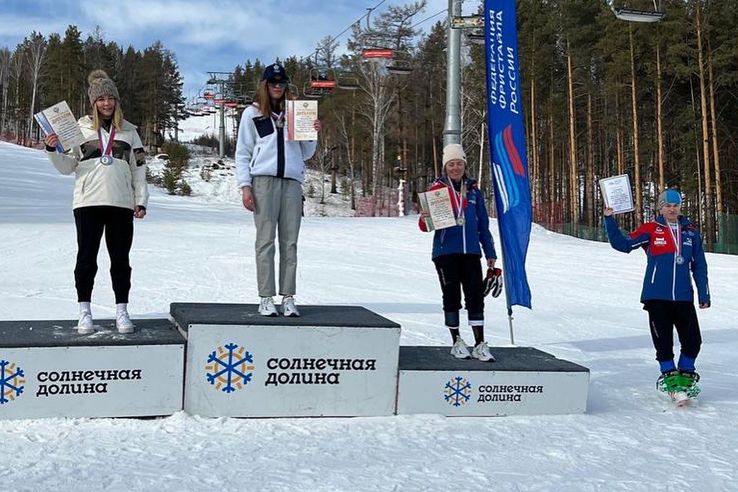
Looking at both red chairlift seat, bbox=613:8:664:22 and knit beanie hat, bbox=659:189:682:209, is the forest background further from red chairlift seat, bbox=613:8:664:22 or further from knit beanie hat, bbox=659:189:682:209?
knit beanie hat, bbox=659:189:682:209

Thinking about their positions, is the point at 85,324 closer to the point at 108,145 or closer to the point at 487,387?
the point at 108,145

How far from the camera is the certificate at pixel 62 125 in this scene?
388 cm

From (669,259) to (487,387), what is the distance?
1.73 metres

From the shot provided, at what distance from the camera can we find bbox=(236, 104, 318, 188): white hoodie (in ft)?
14.3

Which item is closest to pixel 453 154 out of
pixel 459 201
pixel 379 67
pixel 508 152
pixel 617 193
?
pixel 459 201

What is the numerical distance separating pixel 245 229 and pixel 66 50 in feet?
150

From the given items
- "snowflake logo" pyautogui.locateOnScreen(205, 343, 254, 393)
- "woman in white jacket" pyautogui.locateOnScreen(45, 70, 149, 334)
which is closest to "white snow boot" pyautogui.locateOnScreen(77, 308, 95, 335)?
"woman in white jacket" pyautogui.locateOnScreen(45, 70, 149, 334)

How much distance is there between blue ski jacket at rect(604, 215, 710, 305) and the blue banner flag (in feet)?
4.18

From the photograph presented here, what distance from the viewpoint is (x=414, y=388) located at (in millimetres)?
4211

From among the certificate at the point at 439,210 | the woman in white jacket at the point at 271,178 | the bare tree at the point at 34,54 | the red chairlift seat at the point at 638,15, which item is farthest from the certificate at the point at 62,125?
the bare tree at the point at 34,54

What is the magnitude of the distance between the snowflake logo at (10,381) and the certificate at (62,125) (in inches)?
51.5

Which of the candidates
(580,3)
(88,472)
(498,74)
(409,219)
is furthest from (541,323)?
(580,3)

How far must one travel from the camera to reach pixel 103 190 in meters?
4.04

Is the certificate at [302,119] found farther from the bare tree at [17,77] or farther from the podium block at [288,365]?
the bare tree at [17,77]
